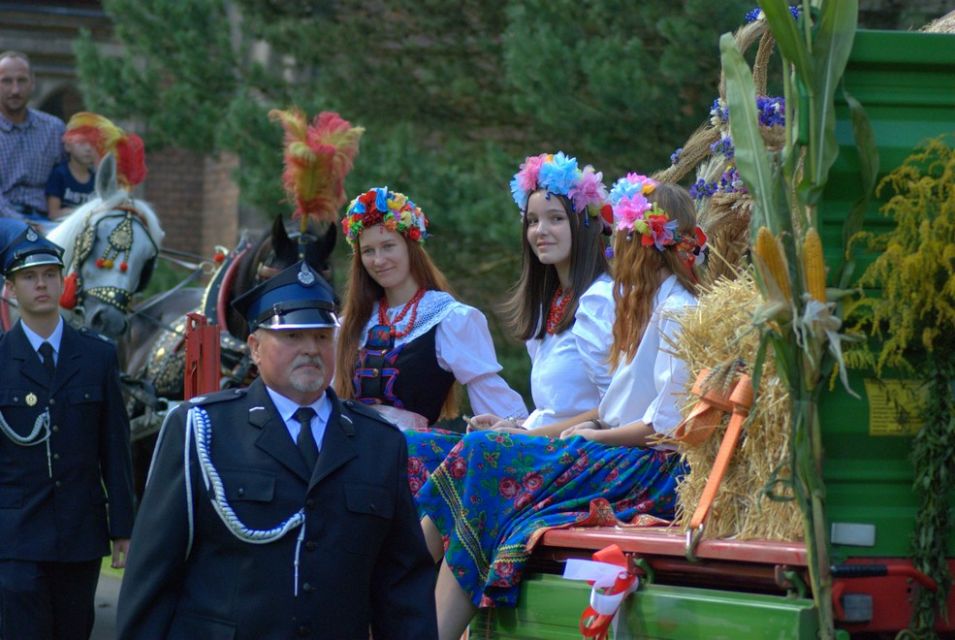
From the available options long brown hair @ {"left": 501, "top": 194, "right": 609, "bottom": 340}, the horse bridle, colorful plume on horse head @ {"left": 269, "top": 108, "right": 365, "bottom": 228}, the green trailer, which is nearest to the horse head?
the horse bridle

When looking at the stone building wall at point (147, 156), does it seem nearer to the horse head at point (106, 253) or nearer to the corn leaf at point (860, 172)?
the horse head at point (106, 253)

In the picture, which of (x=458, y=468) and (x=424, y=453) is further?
(x=424, y=453)

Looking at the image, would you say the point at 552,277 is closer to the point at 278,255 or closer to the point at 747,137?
the point at 747,137

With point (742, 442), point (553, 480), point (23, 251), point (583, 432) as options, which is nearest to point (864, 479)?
point (742, 442)

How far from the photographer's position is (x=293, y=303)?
4.32 meters

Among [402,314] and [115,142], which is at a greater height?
[115,142]

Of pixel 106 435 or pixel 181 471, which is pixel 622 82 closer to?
pixel 106 435

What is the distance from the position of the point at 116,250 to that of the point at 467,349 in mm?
3907

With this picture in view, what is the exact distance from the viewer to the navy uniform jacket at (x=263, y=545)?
4074 millimetres

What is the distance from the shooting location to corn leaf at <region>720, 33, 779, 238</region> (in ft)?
13.1

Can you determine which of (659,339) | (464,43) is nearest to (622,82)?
(464,43)

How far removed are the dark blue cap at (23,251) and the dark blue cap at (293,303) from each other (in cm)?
271

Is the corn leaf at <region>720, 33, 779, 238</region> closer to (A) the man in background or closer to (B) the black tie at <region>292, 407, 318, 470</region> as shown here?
(B) the black tie at <region>292, 407, 318, 470</region>

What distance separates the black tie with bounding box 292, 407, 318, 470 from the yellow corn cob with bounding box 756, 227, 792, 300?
126 centimetres
